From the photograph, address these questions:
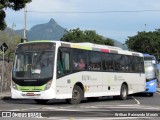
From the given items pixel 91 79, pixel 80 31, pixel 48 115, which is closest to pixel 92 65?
pixel 91 79

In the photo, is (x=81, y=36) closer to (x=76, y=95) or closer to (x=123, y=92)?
(x=123, y=92)

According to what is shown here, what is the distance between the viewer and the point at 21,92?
21891 mm

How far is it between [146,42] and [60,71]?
66.6m

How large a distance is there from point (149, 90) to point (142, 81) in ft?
9.49

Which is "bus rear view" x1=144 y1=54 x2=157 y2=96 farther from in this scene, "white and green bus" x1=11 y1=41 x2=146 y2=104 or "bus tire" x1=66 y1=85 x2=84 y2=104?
"bus tire" x1=66 y1=85 x2=84 y2=104

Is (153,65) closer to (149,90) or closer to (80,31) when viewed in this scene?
(149,90)

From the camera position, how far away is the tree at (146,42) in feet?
280

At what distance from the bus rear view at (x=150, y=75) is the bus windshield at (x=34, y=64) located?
45.7 feet

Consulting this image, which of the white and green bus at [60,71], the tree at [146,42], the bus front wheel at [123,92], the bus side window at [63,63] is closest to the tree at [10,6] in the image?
the white and green bus at [60,71]

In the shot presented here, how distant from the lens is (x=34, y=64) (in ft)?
71.4

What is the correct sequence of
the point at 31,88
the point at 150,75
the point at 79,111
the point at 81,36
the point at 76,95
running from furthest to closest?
the point at 81,36
the point at 150,75
the point at 76,95
the point at 31,88
the point at 79,111

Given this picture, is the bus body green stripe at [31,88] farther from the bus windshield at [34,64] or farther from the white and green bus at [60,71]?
the bus windshield at [34,64]

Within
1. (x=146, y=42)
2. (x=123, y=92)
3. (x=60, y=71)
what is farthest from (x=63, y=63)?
(x=146, y=42)

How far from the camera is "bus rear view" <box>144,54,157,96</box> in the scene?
112 ft
